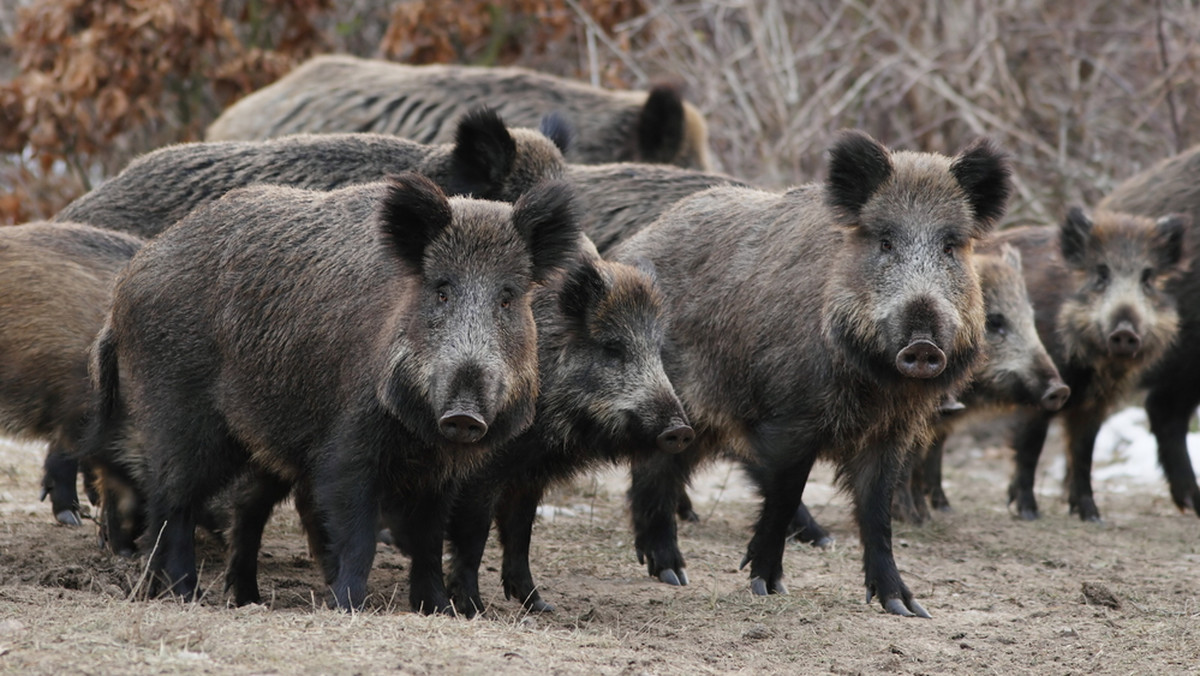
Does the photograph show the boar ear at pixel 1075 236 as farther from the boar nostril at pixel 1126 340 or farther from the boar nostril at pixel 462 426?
the boar nostril at pixel 462 426

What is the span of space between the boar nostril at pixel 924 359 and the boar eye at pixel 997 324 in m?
2.67

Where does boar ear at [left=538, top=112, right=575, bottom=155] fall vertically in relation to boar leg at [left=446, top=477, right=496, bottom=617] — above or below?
above

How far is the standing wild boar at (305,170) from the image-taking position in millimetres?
6859


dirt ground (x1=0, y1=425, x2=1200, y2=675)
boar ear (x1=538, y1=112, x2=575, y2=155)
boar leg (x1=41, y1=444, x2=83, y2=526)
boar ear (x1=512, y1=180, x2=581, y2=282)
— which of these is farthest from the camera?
boar ear (x1=538, y1=112, x2=575, y2=155)

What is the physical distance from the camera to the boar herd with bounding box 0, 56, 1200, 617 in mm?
4602

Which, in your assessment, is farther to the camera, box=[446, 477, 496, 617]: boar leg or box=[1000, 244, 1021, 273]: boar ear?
box=[1000, 244, 1021, 273]: boar ear

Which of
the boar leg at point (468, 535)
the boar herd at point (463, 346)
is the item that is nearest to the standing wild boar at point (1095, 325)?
the boar herd at point (463, 346)

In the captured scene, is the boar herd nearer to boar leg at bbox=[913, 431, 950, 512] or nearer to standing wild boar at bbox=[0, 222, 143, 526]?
standing wild boar at bbox=[0, 222, 143, 526]

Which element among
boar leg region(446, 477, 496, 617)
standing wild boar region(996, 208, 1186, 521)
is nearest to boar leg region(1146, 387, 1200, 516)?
Answer: standing wild boar region(996, 208, 1186, 521)

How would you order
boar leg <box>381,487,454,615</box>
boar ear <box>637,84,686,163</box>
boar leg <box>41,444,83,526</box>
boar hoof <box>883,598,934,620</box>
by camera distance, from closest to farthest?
boar leg <box>381,487,454,615</box>
boar hoof <box>883,598,934,620</box>
boar leg <box>41,444,83,526</box>
boar ear <box>637,84,686,163</box>

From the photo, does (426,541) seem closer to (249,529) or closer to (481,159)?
(249,529)

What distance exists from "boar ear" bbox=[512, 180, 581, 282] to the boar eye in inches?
135

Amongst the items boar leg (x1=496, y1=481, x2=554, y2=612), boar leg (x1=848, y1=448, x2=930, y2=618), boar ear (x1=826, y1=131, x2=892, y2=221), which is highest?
boar ear (x1=826, y1=131, x2=892, y2=221)

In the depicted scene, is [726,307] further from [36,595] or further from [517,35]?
[517,35]
